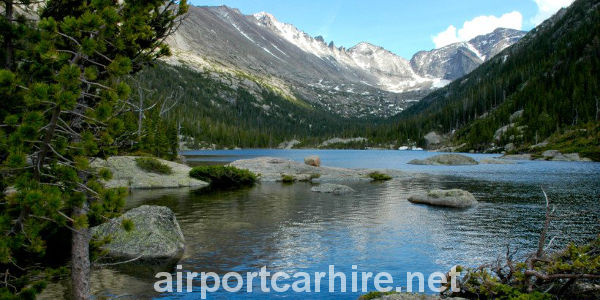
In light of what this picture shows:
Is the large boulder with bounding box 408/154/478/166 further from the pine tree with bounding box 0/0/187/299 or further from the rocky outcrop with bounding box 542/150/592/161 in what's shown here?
the pine tree with bounding box 0/0/187/299

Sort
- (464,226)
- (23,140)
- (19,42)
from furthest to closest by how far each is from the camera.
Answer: (464,226) < (19,42) < (23,140)

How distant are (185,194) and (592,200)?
4003cm

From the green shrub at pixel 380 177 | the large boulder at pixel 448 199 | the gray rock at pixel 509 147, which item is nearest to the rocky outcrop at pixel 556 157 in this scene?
the gray rock at pixel 509 147

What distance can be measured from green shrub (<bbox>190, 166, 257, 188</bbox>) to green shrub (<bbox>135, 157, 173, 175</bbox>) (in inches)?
134

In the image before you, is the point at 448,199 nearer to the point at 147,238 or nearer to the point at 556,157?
the point at 147,238

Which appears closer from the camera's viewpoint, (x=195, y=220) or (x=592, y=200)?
(x=195, y=220)

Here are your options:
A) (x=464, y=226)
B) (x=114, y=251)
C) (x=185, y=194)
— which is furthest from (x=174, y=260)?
(x=185, y=194)

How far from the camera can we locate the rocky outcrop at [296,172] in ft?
190

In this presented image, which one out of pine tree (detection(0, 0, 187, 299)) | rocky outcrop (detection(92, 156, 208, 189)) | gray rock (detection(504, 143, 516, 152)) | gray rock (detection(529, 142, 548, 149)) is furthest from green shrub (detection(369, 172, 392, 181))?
gray rock (detection(504, 143, 516, 152))

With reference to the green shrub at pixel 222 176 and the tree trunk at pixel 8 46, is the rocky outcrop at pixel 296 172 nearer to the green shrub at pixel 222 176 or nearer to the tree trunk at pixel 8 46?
the green shrub at pixel 222 176

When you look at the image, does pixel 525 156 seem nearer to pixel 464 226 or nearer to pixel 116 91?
pixel 464 226

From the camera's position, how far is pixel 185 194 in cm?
4016

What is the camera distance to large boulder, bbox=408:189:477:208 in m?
33.3

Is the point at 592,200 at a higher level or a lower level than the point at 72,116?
lower
